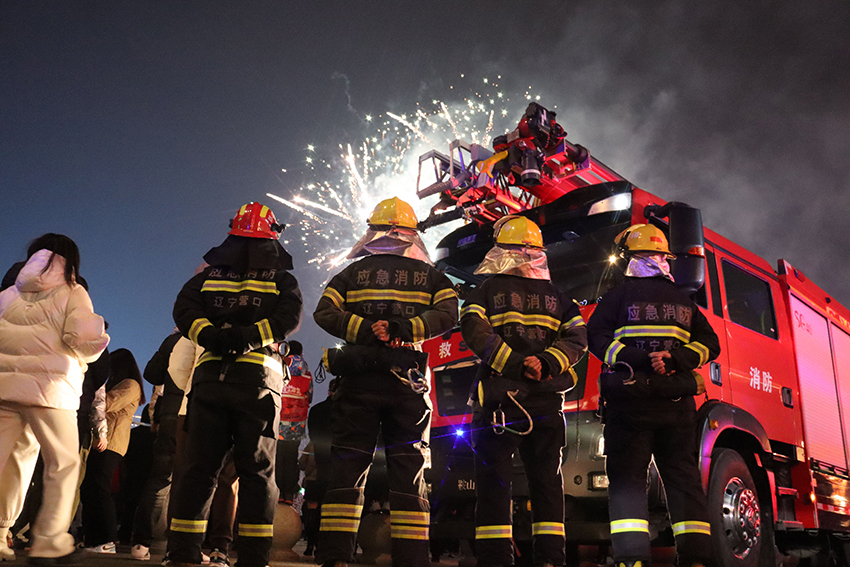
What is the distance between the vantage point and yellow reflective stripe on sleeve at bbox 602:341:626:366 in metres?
4.46

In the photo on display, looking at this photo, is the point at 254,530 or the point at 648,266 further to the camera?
the point at 648,266

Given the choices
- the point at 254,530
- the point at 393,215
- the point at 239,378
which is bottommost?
the point at 254,530

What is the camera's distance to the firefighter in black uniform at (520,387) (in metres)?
4.05

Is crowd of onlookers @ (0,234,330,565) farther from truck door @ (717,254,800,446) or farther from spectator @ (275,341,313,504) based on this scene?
truck door @ (717,254,800,446)

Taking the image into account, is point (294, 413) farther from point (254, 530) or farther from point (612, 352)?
point (612, 352)

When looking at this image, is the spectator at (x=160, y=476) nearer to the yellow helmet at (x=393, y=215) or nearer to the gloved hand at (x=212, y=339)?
the gloved hand at (x=212, y=339)

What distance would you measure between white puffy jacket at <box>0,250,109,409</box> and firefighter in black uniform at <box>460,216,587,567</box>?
2285mm

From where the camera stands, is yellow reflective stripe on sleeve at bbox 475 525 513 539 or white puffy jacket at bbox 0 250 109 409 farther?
yellow reflective stripe on sleeve at bbox 475 525 513 539

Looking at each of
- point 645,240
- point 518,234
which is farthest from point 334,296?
point 645,240

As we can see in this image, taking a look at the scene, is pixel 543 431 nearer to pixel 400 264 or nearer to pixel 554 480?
pixel 554 480

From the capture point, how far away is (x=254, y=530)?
383 centimetres

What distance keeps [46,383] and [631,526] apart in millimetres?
3462

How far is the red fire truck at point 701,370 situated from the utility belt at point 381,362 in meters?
1.39

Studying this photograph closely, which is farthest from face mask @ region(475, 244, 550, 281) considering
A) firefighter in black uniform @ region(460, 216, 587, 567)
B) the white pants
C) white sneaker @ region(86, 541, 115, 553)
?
white sneaker @ region(86, 541, 115, 553)
